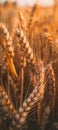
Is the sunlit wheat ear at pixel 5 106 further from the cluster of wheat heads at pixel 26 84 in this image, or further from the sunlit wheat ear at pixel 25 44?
the sunlit wheat ear at pixel 25 44

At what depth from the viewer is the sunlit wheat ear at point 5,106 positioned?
1093mm

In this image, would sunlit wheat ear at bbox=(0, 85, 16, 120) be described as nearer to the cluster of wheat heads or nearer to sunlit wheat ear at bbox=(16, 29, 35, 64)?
the cluster of wheat heads

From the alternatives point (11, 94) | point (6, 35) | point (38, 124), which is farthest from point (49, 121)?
point (6, 35)

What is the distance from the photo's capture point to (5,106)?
111cm

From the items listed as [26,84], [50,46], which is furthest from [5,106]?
[50,46]

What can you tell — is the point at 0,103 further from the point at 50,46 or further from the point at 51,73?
the point at 50,46

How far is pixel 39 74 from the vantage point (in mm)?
1109

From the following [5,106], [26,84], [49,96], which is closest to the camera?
[5,106]

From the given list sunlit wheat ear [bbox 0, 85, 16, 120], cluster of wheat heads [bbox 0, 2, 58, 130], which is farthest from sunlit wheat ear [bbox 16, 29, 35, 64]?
sunlit wheat ear [bbox 0, 85, 16, 120]

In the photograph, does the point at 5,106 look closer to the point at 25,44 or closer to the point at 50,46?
the point at 25,44

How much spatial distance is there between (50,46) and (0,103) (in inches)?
18.8

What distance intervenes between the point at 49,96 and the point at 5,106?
0.84ft

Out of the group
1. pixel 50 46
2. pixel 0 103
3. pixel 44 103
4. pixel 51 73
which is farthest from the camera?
pixel 50 46

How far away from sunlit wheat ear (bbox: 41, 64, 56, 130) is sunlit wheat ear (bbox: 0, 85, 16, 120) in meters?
0.16
